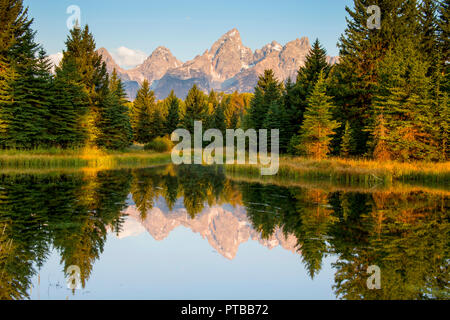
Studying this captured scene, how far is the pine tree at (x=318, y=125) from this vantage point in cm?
3009

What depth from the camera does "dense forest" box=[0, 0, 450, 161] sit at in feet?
89.4

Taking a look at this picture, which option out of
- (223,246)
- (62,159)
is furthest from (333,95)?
(223,246)

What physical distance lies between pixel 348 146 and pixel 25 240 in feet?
99.2

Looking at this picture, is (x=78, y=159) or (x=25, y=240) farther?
(x=78, y=159)

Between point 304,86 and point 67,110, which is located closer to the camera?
point 67,110

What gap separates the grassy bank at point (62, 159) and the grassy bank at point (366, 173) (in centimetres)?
1822

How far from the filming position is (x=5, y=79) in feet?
115

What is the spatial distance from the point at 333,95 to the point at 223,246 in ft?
105

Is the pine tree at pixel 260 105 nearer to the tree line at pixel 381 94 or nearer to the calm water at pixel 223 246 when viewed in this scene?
the tree line at pixel 381 94

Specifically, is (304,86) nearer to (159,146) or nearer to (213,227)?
(159,146)

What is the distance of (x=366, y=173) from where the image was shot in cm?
2184

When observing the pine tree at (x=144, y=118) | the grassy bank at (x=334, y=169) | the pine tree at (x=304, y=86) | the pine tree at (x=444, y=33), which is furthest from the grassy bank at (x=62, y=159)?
the pine tree at (x=444, y=33)

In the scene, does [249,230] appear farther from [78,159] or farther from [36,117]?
[36,117]
